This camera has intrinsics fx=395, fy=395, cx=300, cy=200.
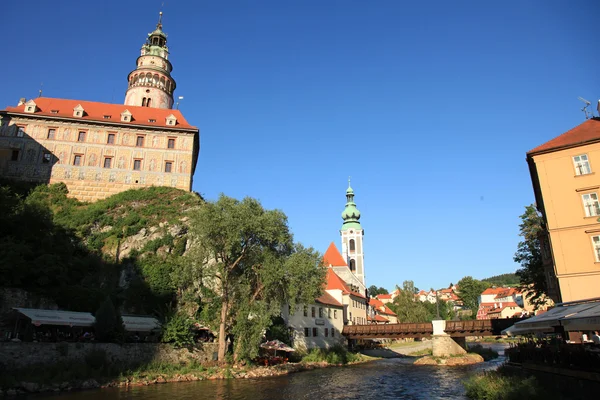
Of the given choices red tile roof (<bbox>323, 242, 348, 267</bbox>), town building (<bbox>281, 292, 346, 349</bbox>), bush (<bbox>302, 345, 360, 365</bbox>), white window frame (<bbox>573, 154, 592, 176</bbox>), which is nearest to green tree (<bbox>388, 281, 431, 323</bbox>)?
red tile roof (<bbox>323, 242, 348, 267</bbox>)

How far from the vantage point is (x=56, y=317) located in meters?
24.2

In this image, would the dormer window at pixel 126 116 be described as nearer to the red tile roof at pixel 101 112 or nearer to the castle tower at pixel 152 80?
the red tile roof at pixel 101 112

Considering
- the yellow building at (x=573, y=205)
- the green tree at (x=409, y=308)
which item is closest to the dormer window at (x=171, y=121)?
the yellow building at (x=573, y=205)

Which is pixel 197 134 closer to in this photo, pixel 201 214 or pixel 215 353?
pixel 201 214

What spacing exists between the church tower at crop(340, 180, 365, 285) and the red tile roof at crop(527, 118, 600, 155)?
6002 cm

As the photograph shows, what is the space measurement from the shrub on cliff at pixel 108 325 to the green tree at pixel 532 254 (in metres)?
36.3

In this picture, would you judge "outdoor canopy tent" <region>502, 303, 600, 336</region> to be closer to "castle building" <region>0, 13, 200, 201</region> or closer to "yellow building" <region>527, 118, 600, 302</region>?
"yellow building" <region>527, 118, 600, 302</region>

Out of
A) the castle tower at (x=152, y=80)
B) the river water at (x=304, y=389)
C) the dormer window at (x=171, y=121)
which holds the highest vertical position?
the castle tower at (x=152, y=80)

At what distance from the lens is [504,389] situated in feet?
49.6

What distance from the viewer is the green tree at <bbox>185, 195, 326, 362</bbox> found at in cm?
2930

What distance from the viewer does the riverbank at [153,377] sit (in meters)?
20.1

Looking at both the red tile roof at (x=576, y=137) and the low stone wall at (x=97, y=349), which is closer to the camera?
the low stone wall at (x=97, y=349)

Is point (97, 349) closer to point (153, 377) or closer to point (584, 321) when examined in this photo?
point (153, 377)

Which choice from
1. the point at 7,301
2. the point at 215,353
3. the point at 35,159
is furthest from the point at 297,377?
the point at 35,159
